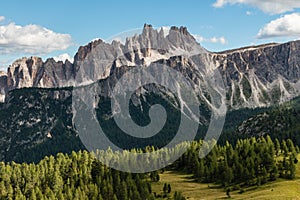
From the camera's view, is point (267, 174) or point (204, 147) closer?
point (267, 174)

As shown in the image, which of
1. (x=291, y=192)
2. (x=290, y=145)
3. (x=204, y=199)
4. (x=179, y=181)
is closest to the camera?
(x=291, y=192)

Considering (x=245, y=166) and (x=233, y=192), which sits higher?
(x=245, y=166)

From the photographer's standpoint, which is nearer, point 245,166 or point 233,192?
point 233,192

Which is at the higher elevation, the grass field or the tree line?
the tree line

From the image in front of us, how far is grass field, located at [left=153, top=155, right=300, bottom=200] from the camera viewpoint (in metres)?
110

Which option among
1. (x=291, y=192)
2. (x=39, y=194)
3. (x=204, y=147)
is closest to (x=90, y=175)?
(x=39, y=194)

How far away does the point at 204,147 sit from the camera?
195 meters

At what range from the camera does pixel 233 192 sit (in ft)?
422

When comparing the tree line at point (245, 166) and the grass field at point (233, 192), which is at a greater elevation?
the tree line at point (245, 166)

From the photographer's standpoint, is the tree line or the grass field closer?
the grass field

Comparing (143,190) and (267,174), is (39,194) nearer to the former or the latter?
(143,190)

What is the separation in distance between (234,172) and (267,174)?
48.4 ft

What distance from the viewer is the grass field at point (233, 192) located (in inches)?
4333

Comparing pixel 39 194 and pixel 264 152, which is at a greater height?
pixel 264 152
